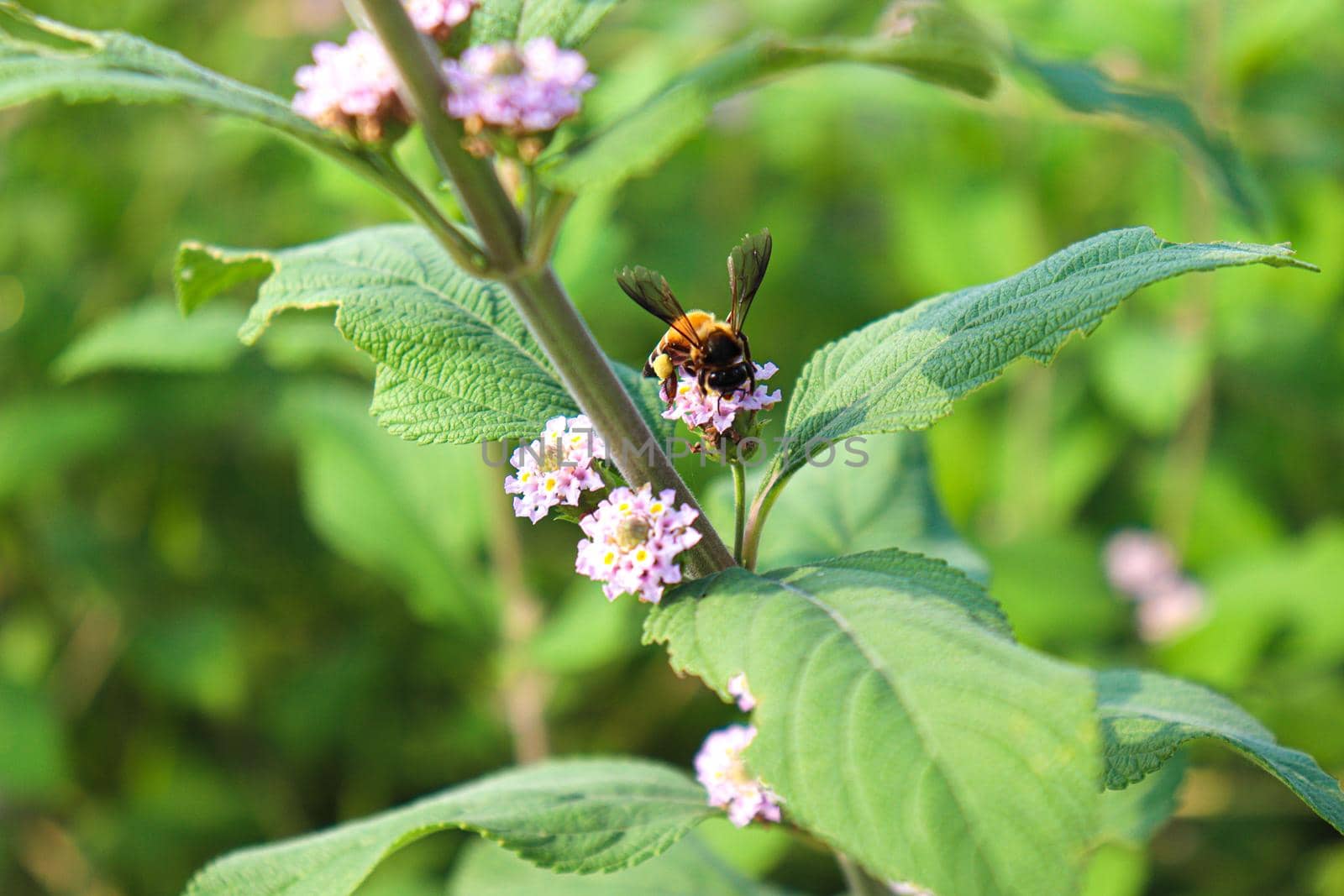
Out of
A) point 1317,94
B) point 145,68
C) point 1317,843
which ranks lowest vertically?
point 1317,843

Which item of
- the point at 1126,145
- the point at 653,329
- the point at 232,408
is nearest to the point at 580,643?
the point at 653,329

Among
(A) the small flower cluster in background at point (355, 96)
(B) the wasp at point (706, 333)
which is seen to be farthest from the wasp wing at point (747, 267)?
(A) the small flower cluster in background at point (355, 96)

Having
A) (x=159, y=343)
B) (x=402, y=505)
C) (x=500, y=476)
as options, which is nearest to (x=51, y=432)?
(x=159, y=343)

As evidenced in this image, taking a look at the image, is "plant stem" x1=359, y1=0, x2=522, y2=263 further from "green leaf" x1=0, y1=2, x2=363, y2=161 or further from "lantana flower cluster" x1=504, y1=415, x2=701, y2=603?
"lantana flower cluster" x1=504, y1=415, x2=701, y2=603

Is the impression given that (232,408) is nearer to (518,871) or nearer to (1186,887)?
(518,871)

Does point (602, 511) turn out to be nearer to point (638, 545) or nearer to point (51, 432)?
point (638, 545)

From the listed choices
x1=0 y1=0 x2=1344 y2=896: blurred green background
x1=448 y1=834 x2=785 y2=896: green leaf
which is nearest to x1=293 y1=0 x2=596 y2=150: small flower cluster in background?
x1=448 y1=834 x2=785 y2=896: green leaf
